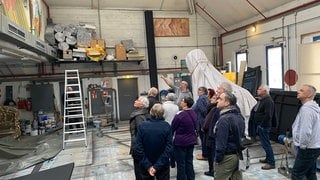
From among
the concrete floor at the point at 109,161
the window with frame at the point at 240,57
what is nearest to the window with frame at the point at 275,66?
the window with frame at the point at 240,57

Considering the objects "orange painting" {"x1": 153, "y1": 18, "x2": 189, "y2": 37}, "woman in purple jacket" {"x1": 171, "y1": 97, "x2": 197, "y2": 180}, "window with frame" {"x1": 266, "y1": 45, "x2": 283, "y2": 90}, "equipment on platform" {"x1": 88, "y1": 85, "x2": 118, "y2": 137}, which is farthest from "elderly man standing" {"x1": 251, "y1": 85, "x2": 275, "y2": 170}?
"orange painting" {"x1": 153, "y1": 18, "x2": 189, "y2": 37}

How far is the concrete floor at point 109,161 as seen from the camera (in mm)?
5129

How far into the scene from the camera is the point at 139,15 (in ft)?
38.2

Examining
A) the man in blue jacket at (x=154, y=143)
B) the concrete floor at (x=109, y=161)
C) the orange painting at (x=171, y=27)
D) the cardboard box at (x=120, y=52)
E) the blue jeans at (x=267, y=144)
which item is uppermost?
the orange painting at (x=171, y=27)

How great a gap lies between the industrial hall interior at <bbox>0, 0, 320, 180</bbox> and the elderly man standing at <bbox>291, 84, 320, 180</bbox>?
0.01 m

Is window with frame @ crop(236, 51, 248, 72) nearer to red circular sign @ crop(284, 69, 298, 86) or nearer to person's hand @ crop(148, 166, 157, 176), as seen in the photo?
red circular sign @ crop(284, 69, 298, 86)

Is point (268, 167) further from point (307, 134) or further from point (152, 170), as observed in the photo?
point (152, 170)

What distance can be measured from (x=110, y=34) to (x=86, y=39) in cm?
132

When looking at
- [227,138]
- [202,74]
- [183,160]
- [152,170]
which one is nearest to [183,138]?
[183,160]

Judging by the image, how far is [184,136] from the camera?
13.7 ft

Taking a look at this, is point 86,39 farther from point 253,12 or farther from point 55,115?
point 253,12

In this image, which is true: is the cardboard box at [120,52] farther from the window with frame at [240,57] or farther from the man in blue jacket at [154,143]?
the man in blue jacket at [154,143]

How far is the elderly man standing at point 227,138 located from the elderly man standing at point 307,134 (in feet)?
2.83

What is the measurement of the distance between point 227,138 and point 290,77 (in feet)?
19.2
